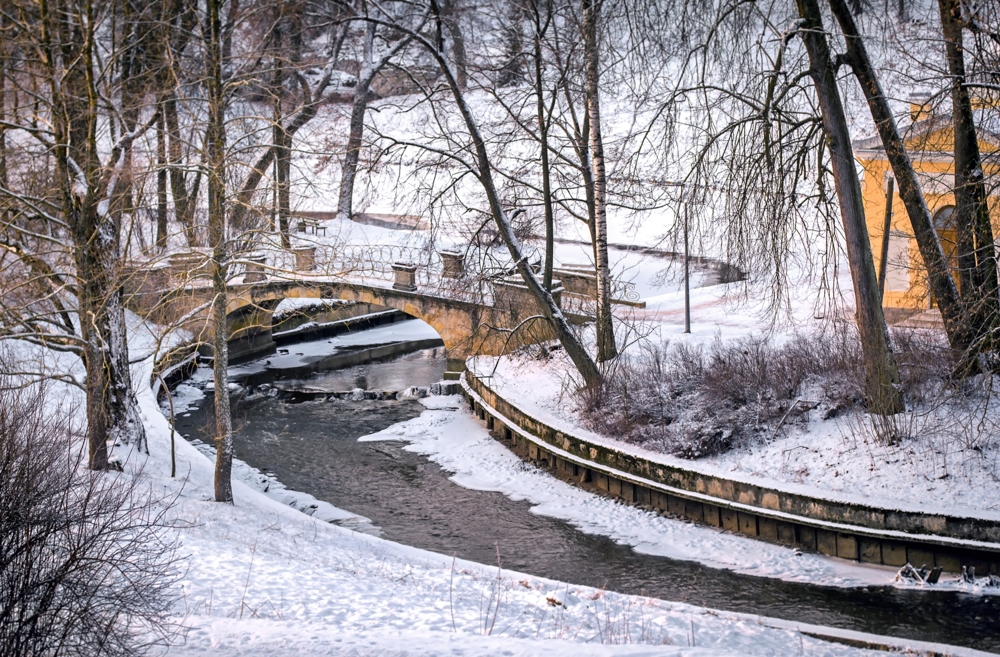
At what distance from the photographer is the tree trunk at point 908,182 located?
13695 millimetres

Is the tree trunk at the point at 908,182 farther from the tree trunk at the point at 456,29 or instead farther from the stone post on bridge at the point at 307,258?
the stone post on bridge at the point at 307,258

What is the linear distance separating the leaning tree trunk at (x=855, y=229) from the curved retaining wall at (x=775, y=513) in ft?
6.15

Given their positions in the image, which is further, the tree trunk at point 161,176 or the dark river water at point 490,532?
the tree trunk at point 161,176

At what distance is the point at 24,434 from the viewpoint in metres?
7.21

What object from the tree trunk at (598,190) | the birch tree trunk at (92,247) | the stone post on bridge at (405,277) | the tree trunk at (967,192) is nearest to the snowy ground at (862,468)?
the tree trunk at (967,192)

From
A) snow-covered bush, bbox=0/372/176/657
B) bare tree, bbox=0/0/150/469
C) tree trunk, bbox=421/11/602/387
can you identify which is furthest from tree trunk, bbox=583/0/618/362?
snow-covered bush, bbox=0/372/176/657

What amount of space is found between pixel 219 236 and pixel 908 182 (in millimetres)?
10238

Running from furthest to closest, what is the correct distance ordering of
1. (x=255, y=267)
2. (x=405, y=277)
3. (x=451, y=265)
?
(x=405, y=277), (x=451, y=265), (x=255, y=267)

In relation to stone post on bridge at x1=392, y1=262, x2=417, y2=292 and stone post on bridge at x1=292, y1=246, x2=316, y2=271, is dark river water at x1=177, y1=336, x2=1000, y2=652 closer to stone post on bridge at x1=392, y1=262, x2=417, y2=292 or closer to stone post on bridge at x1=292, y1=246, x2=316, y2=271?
stone post on bridge at x1=292, y1=246, x2=316, y2=271

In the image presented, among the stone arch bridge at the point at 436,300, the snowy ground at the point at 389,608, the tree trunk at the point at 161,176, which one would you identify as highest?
the tree trunk at the point at 161,176

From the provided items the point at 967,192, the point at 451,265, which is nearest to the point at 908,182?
the point at 967,192

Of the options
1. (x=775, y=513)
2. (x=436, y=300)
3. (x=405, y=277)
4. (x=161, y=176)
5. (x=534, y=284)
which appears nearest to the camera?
(x=775, y=513)

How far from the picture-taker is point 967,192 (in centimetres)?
1411

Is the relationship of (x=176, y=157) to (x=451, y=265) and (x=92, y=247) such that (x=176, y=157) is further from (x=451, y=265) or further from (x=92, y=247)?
Result: (x=451, y=265)
